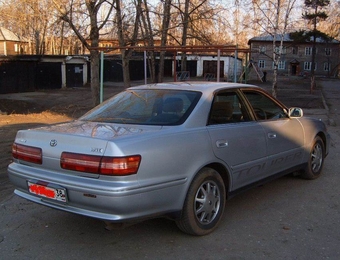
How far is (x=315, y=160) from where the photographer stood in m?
6.04

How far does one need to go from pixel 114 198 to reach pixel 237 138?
1.73 meters

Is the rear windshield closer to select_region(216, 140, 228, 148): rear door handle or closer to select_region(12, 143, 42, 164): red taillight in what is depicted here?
select_region(216, 140, 228, 148): rear door handle

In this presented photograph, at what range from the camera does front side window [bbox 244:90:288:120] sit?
495cm

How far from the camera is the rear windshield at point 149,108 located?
13.3 ft

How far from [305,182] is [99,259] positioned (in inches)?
145

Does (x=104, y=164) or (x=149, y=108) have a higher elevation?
(x=149, y=108)

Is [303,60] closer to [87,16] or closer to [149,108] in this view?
[87,16]

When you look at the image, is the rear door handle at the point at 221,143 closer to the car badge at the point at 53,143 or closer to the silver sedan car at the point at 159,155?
the silver sedan car at the point at 159,155

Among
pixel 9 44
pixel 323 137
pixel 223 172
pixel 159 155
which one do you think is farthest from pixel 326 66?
pixel 159 155

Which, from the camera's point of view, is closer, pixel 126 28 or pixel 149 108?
pixel 149 108

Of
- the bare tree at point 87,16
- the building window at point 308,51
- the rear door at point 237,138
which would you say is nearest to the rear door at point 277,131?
the rear door at point 237,138

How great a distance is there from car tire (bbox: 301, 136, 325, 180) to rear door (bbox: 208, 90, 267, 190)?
1.47m

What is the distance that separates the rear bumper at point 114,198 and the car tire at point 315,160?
3.03 metres

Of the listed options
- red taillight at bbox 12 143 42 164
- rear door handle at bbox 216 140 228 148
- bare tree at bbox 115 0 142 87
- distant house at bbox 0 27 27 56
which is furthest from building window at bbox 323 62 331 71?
red taillight at bbox 12 143 42 164
